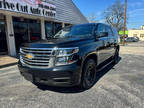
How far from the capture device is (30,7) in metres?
6.93

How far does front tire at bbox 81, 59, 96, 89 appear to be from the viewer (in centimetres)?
281

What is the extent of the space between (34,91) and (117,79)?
8.97ft

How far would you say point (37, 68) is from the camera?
249 centimetres

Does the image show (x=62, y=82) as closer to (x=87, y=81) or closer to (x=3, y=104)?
(x=87, y=81)

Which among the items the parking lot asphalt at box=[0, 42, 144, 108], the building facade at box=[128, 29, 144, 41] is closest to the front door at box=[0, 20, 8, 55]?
the parking lot asphalt at box=[0, 42, 144, 108]

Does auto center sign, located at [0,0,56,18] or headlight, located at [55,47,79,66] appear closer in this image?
headlight, located at [55,47,79,66]

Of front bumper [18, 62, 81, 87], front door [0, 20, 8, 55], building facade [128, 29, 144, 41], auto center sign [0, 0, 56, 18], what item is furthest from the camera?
building facade [128, 29, 144, 41]

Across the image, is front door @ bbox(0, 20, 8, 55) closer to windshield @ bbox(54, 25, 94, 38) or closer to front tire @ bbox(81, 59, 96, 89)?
windshield @ bbox(54, 25, 94, 38)

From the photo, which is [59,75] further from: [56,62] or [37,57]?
[37,57]

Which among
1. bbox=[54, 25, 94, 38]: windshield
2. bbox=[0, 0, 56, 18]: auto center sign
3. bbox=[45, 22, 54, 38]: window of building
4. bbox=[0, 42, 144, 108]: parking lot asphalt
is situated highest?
bbox=[0, 0, 56, 18]: auto center sign

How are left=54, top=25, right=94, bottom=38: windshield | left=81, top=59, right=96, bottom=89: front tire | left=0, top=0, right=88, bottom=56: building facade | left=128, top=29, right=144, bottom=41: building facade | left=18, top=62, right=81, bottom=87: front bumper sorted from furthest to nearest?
left=128, top=29, right=144, bottom=41: building facade → left=0, top=0, right=88, bottom=56: building facade → left=54, top=25, right=94, bottom=38: windshield → left=81, top=59, right=96, bottom=89: front tire → left=18, top=62, right=81, bottom=87: front bumper

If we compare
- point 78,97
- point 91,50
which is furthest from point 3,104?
point 91,50

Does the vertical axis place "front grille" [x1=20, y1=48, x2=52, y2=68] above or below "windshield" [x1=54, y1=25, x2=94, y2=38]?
below

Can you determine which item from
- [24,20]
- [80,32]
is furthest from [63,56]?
[24,20]
